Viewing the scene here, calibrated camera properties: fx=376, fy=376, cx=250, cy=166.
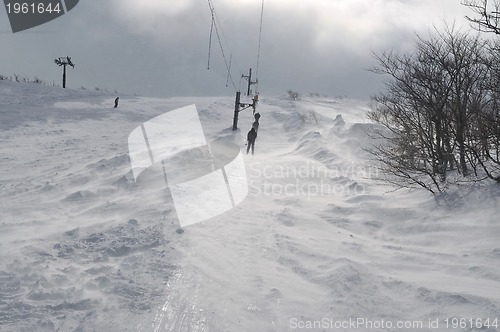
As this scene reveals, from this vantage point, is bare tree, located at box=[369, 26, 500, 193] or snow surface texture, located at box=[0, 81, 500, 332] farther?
bare tree, located at box=[369, 26, 500, 193]

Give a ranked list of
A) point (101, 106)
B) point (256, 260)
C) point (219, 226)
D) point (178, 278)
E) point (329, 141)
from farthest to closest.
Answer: point (101, 106)
point (329, 141)
point (219, 226)
point (256, 260)
point (178, 278)

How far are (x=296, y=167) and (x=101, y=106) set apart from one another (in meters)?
23.0

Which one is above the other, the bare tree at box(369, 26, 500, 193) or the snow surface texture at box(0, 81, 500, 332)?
the bare tree at box(369, 26, 500, 193)

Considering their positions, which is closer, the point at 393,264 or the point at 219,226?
the point at 393,264

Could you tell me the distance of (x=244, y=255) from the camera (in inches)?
227

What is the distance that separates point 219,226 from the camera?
7.00 meters

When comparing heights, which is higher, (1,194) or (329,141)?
(329,141)

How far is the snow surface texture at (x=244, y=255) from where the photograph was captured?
4.15 metres

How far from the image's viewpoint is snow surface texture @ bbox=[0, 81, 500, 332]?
415 cm

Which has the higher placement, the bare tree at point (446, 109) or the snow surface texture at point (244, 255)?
the bare tree at point (446, 109)

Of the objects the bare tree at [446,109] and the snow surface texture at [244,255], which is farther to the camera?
the bare tree at [446,109]

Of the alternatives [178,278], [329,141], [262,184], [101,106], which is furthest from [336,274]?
[101,106]

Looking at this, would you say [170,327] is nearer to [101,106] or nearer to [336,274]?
[336,274]

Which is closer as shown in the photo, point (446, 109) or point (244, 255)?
point (244, 255)
